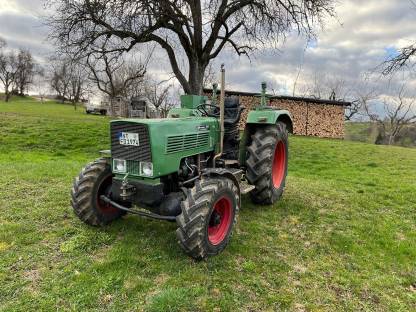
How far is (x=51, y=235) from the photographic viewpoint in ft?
13.4

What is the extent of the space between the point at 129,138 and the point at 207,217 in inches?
45.7

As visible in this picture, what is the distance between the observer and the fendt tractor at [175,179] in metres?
3.42

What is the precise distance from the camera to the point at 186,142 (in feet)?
13.1

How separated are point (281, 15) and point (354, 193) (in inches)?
348

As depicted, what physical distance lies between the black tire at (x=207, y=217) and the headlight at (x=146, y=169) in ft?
1.49

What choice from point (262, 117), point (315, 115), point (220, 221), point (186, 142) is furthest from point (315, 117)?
point (220, 221)

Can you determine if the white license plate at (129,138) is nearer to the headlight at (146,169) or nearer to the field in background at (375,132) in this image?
the headlight at (146,169)

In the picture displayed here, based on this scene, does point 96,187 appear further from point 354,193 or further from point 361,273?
point 354,193

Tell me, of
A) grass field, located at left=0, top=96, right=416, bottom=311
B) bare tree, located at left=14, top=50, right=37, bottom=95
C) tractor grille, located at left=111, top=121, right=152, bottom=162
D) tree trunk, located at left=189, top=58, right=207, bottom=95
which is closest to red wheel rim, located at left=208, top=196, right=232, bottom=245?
grass field, located at left=0, top=96, right=416, bottom=311

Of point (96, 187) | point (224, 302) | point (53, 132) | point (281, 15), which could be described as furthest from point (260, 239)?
point (53, 132)

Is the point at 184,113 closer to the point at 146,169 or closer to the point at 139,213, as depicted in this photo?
the point at 146,169

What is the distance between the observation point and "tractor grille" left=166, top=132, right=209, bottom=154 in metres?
3.73

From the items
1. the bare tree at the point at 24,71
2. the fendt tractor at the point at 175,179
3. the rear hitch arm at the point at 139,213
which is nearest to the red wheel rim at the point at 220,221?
the fendt tractor at the point at 175,179

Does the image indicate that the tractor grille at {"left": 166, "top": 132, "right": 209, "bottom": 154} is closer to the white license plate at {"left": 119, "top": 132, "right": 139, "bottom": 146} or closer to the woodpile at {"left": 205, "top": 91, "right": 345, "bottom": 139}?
the white license plate at {"left": 119, "top": 132, "right": 139, "bottom": 146}
